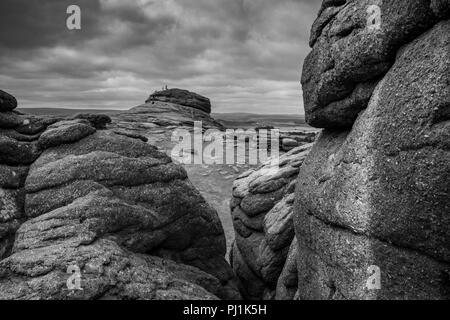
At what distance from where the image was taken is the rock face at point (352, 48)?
1102 cm

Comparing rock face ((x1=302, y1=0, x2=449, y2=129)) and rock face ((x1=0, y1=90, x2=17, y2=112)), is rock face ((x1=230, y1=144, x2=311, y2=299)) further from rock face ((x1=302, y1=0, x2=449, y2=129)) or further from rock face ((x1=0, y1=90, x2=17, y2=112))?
rock face ((x1=0, y1=90, x2=17, y2=112))

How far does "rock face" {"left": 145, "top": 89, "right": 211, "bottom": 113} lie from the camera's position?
10744cm

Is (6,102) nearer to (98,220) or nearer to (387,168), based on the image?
(98,220)

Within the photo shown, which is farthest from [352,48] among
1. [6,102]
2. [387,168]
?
[6,102]

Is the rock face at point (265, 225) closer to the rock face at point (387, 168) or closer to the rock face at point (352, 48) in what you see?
the rock face at point (387, 168)

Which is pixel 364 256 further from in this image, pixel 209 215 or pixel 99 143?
pixel 99 143

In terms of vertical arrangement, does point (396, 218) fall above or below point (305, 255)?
above

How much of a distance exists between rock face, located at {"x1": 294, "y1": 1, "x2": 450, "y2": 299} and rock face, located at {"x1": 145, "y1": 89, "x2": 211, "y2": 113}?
308 ft

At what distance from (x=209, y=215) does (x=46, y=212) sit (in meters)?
8.62

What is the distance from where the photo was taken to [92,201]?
51.7ft

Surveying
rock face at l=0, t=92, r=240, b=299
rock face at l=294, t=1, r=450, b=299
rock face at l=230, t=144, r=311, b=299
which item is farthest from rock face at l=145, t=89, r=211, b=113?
rock face at l=294, t=1, r=450, b=299

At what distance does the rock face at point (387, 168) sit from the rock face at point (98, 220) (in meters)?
5.69

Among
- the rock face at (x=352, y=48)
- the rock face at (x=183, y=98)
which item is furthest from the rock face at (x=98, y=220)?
the rock face at (x=183, y=98)
